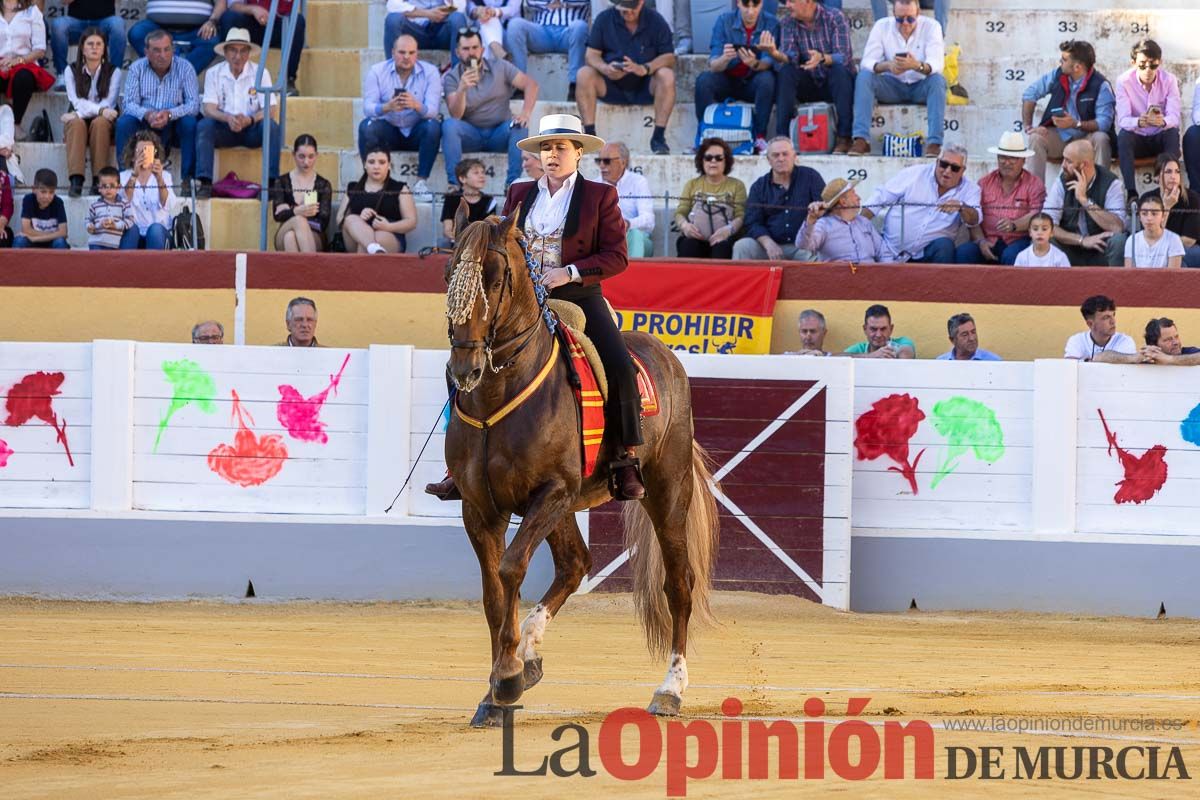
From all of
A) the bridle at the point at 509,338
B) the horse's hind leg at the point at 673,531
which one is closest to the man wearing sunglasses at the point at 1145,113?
the horse's hind leg at the point at 673,531

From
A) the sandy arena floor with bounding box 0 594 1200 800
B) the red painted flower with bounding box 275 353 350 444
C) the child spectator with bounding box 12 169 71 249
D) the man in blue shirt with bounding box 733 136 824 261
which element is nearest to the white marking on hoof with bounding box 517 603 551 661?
the sandy arena floor with bounding box 0 594 1200 800

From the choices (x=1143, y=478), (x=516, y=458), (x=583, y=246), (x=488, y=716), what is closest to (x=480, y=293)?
(x=516, y=458)

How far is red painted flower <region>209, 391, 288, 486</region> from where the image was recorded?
11.9 m

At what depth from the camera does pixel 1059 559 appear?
11.7m

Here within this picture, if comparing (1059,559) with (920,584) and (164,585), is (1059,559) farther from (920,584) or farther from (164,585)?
(164,585)

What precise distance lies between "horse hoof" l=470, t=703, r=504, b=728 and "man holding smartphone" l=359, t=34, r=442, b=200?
8.20 metres

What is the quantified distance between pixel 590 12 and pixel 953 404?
591cm

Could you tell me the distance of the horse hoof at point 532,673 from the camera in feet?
21.9

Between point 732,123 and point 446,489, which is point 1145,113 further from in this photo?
point 446,489

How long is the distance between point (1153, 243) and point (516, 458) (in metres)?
7.61

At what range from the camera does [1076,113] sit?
14.0 meters

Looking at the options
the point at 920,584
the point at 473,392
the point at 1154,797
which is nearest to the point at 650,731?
the point at 473,392

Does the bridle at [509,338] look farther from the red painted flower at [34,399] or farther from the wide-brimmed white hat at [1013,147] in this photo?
the wide-brimmed white hat at [1013,147]

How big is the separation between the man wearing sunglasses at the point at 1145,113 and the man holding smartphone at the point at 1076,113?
0.12 metres
